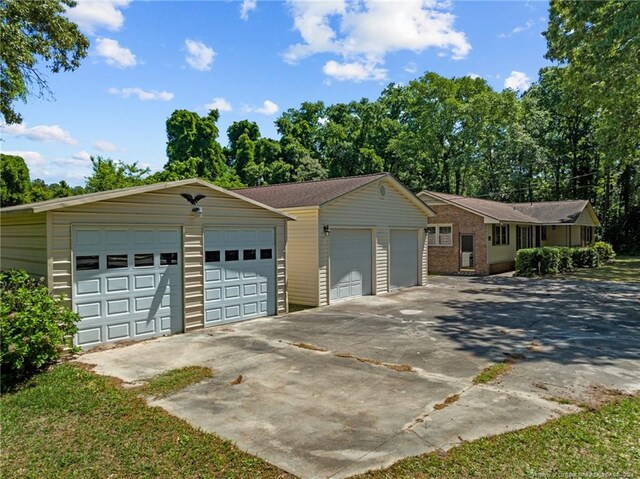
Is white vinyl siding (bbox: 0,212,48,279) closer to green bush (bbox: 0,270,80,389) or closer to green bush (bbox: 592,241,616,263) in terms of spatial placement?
green bush (bbox: 0,270,80,389)

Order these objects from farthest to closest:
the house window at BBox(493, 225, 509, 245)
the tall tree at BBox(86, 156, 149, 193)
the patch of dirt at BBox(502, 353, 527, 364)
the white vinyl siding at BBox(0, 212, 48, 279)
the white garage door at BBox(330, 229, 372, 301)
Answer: the tall tree at BBox(86, 156, 149, 193) → the house window at BBox(493, 225, 509, 245) → the white garage door at BBox(330, 229, 372, 301) → the white vinyl siding at BBox(0, 212, 48, 279) → the patch of dirt at BBox(502, 353, 527, 364)

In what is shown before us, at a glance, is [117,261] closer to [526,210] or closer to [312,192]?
[312,192]

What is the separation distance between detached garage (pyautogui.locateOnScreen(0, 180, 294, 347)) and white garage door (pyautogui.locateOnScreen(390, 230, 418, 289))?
19.8ft

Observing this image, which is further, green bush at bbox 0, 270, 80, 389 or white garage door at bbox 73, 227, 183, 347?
white garage door at bbox 73, 227, 183, 347

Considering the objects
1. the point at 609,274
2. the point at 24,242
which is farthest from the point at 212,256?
the point at 609,274

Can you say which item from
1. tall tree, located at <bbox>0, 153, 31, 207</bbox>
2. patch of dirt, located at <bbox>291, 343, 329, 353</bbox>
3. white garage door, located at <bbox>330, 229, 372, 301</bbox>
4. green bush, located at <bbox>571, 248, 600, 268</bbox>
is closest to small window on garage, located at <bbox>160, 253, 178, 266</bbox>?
patch of dirt, located at <bbox>291, 343, 329, 353</bbox>

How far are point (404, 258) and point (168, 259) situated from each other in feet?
32.5

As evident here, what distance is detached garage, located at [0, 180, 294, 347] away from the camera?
766cm

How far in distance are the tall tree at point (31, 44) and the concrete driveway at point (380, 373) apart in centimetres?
822

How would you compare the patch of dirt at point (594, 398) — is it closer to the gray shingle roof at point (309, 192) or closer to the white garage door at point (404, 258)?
the gray shingle roof at point (309, 192)

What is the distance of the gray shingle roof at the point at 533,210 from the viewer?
23.4 metres

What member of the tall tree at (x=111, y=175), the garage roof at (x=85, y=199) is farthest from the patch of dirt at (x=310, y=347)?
the tall tree at (x=111, y=175)

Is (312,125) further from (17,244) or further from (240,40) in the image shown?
(17,244)

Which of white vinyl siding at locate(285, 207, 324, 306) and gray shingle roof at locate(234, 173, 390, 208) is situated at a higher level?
gray shingle roof at locate(234, 173, 390, 208)
